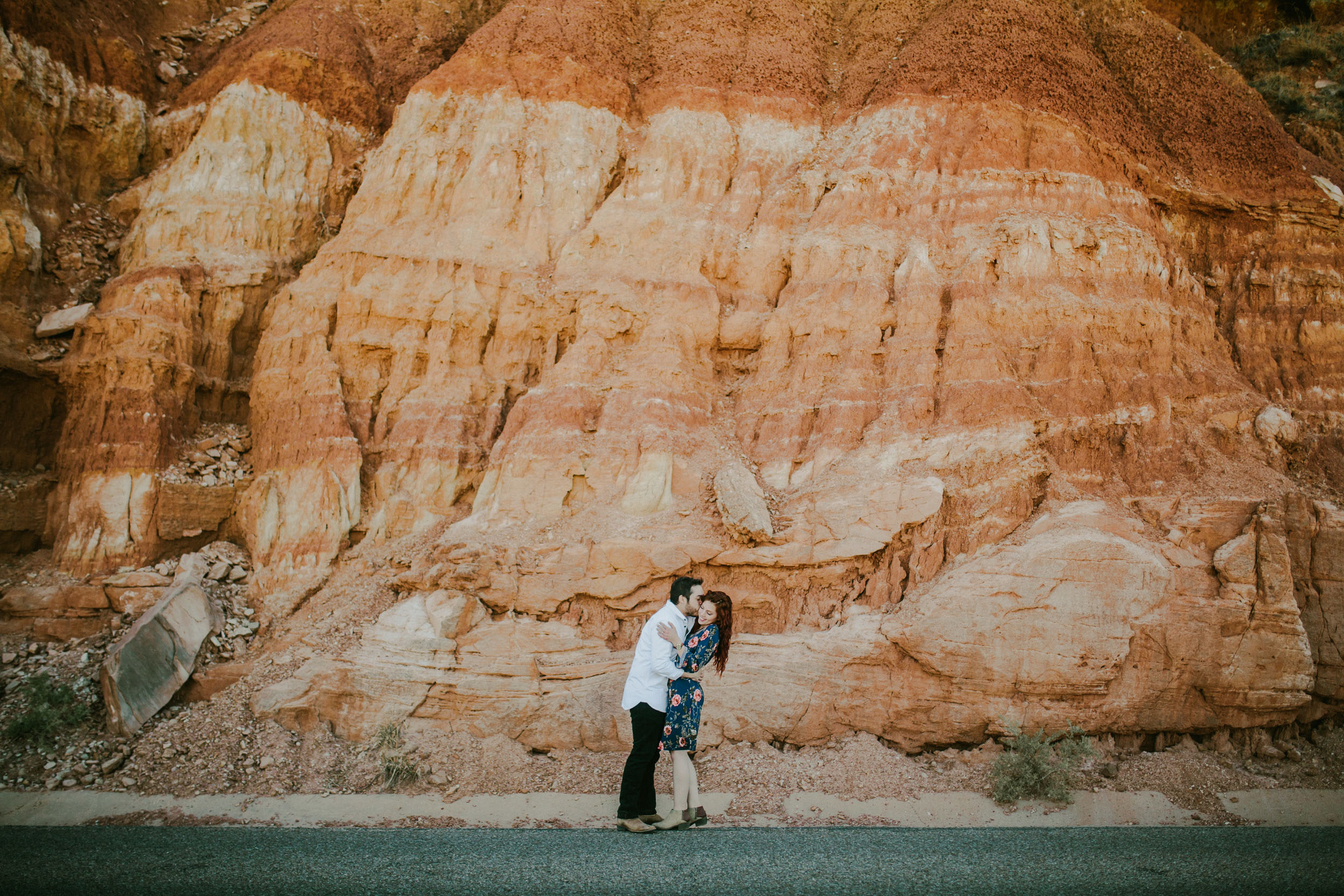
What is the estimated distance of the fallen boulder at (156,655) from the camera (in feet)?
33.3

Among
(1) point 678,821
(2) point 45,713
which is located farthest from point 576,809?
(2) point 45,713

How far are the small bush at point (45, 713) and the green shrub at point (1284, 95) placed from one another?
80.1 ft

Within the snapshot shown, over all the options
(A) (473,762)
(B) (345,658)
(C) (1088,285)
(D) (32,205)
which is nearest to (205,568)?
(B) (345,658)

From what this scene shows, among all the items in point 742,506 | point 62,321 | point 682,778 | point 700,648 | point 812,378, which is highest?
point 62,321

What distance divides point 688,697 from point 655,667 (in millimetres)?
538

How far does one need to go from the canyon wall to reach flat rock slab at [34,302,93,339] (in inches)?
16.6

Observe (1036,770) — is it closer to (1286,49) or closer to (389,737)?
(389,737)

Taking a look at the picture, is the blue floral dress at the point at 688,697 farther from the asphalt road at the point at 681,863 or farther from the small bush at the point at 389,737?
the small bush at the point at 389,737

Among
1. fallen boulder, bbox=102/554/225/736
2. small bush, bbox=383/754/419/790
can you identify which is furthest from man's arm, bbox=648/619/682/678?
fallen boulder, bbox=102/554/225/736

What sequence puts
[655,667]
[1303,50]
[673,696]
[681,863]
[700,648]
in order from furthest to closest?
[1303,50] < [673,696] < [700,648] < [655,667] < [681,863]

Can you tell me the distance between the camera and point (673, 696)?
22.6 feet

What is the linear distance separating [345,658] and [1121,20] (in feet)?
62.2

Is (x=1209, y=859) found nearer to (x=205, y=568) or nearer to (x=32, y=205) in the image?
(x=205, y=568)

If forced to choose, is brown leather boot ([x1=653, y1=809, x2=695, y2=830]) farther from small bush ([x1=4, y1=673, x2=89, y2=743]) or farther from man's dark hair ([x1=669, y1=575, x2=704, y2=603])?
small bush ([x1=4, y1=673, x2=89, y2=743])
